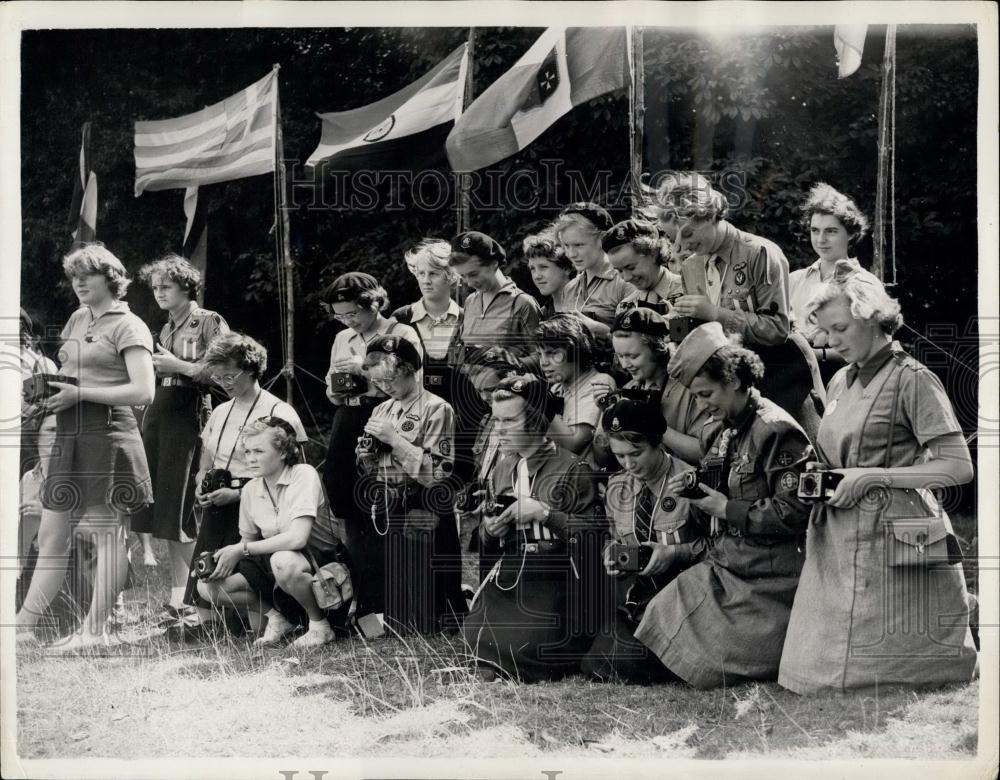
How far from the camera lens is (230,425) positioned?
6.24 m

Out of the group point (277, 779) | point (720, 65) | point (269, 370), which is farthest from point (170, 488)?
point (720, 65)

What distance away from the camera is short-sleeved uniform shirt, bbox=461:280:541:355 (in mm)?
6125

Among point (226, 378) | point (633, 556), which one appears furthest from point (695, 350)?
point (226, 378)

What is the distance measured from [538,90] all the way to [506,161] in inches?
15.0

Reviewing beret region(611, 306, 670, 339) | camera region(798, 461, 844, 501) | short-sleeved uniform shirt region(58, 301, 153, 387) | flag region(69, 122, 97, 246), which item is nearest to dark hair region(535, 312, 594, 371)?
beret region(611, 306, 670, 339)

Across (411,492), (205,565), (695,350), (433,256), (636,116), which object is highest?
(636,116)

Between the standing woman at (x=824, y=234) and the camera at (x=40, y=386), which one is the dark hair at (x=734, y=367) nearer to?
the standing woman at (x=824, y=234)

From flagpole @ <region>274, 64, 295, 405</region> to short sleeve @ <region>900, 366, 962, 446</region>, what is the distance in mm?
2939

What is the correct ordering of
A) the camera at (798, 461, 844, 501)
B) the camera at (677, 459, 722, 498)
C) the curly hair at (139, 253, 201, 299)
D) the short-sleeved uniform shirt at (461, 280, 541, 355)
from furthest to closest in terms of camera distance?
the curly hair at (139, 253, 201, 299), the short-sleeved uniform shirt at (461, 280, 541, 355), the camera at (677, 459, 722, 498), the camera at (798, 461, 844, 501)

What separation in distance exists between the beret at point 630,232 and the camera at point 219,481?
2.17 meters

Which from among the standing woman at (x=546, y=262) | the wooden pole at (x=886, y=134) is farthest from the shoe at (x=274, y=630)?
the wooden pole at (x=886, y=134)

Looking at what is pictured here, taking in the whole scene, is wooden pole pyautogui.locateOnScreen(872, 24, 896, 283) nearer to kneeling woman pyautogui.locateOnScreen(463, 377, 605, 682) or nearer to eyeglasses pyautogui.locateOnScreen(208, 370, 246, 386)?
kneeling woman pyautogui.locateOnScreen(463, 377, 605, 682)

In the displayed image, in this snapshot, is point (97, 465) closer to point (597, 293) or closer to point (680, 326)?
point (597, 293)

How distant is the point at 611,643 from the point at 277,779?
1.75m
